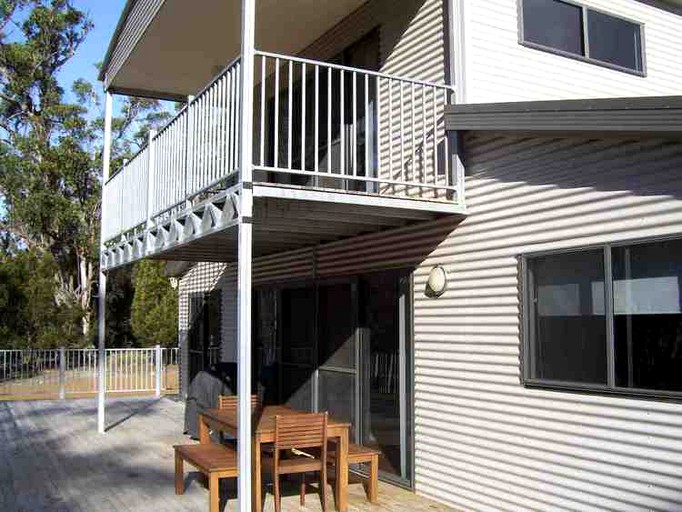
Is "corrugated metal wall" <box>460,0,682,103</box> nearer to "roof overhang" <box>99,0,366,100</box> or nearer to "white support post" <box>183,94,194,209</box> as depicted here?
"roof overhang" <box>99,0,366,100</box>

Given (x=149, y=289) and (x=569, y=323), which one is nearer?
(x=569, y=323)

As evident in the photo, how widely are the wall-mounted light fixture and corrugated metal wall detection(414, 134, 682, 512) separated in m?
0.07

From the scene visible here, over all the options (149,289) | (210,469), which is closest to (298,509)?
(210,469)

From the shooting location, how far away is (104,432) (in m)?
10.8

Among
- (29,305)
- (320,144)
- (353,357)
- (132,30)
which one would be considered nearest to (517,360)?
(353,357)

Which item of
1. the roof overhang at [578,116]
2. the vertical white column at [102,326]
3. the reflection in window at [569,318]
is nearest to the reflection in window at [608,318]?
the reflection in window at [569,318]

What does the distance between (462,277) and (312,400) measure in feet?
10.5

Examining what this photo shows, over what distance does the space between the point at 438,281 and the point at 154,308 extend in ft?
63.3

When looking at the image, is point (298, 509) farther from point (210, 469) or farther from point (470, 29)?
point (470, 29)

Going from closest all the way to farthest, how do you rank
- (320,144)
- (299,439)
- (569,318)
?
(569,318), (299,439), (320,144)

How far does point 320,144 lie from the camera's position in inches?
377

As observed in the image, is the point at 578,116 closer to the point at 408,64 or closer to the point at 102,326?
the point at 408,64

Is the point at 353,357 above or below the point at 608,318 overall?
below

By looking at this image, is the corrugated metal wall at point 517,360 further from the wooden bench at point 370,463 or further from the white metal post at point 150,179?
the white metal post at point 150,179
